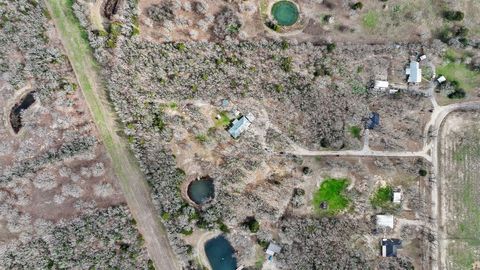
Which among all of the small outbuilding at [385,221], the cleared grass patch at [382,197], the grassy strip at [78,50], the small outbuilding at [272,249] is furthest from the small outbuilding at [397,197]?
the grassy strip at [78,50]

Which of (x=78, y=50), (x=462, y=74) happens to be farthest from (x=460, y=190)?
(x=78, y=50)

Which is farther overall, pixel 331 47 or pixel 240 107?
pixel 240 107

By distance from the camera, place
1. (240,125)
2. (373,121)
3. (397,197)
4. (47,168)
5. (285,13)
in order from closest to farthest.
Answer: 1. (47,168)
2. (397,197)
3. (240,125)
4. (373,121)
5. (285,13)

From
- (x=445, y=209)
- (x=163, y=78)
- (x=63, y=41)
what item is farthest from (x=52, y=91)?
(x=445, y=209)

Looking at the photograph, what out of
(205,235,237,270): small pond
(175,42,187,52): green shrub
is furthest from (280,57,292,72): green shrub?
(205,235,237,270): small pond

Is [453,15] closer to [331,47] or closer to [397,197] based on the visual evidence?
[331,47]

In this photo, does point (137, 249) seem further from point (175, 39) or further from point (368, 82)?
point (368, 82)
